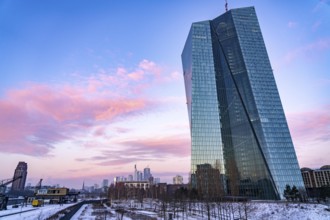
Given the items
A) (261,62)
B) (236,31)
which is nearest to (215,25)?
(236,31)

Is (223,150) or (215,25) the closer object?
(223,150)

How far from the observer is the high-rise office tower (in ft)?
331

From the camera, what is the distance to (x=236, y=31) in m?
145

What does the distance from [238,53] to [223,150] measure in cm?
6195

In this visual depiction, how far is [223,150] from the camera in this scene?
13638 centimetres

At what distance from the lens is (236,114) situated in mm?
131625

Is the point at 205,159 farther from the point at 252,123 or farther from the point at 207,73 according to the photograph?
the point at 207,73

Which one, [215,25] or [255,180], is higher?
[215,25]

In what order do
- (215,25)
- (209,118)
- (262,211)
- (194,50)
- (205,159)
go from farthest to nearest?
(215,25) → (194,50) → (209,118) → (205,159) → (262,211)

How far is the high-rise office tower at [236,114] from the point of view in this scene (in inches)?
3976

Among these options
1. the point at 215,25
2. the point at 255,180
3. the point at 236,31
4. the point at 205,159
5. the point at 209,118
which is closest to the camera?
the point at 255,180

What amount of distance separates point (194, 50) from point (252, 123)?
67.4m

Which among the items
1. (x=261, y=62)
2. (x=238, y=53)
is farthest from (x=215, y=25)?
(x=261, y=62)

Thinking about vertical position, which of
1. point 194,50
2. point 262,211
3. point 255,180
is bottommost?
point 262,211
